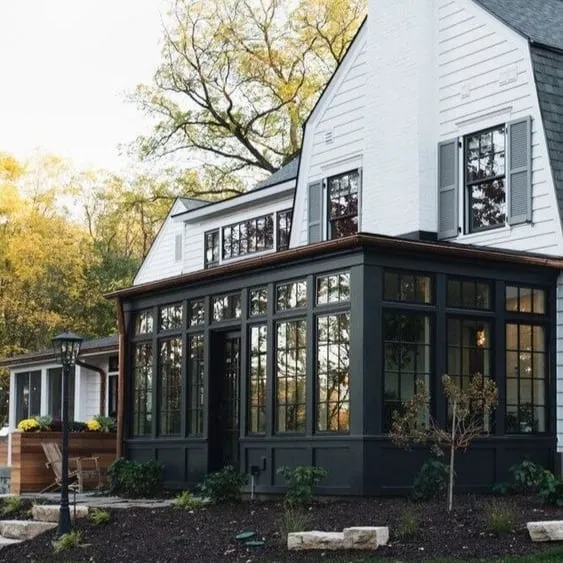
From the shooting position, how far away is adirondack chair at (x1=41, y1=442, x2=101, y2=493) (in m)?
16.6

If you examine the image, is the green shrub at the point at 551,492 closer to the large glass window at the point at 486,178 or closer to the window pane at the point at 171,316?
the large glass window at the point at 486,178

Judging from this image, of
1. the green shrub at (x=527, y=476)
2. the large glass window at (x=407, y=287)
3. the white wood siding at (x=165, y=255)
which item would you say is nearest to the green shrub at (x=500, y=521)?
the green shrub at (x=527, y=476)

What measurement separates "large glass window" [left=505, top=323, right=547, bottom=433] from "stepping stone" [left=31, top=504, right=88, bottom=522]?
498cm

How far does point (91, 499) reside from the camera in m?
14.5

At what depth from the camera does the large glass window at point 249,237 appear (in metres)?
20.3

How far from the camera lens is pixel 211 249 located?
72.1ft

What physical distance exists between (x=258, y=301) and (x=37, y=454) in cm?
520

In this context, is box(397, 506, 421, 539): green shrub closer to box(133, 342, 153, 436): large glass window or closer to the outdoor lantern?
the outdoor lantern

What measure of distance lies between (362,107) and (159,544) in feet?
27.9

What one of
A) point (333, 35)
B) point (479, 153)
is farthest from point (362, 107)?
point (333, 35)

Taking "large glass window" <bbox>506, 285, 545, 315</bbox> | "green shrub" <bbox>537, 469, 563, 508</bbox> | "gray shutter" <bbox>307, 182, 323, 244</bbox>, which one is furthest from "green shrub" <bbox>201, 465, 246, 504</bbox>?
"gray shutter" <bbox>307, 182, 323, 244</bbox>

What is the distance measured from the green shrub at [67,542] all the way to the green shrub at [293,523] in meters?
2.00

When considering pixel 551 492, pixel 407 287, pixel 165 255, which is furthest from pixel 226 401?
pixel 165 255

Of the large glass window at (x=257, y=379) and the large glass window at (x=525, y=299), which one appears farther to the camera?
the large glass window at (x=257, y=379)
